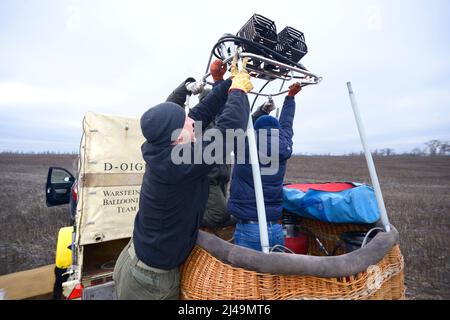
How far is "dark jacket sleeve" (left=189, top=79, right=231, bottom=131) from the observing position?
2.62 m

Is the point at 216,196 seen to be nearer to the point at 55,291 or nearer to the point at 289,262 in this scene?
the point at 289,262

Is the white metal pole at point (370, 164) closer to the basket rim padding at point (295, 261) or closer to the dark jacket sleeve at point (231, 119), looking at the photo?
the basket rim padding at point (295, 261)

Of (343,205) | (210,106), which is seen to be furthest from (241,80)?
(343,205)

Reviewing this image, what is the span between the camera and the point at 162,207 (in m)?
2.04

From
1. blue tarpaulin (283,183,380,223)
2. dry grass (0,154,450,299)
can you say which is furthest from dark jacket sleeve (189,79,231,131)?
dry grass (0,154,450,299)

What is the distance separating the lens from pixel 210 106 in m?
2.82

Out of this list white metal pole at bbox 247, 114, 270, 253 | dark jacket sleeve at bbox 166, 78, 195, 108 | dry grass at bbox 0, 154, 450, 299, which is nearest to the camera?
white metal pole at bbox 247, 114, 270, 253

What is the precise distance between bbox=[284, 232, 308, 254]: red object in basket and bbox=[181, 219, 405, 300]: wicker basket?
118 centimetres

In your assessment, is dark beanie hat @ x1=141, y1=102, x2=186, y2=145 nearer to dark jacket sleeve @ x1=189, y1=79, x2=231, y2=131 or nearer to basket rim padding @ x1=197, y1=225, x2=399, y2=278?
dark jacket sleeve @ x1=189, y1=79, x2=231, y2=131

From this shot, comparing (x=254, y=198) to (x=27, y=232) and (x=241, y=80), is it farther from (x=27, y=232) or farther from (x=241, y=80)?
(x=27, y=232)

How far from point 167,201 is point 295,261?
1.05 meters

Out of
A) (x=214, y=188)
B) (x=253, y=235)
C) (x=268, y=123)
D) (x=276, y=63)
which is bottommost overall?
(x=253, y=235)

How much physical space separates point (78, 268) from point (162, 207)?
1964 millimetres
